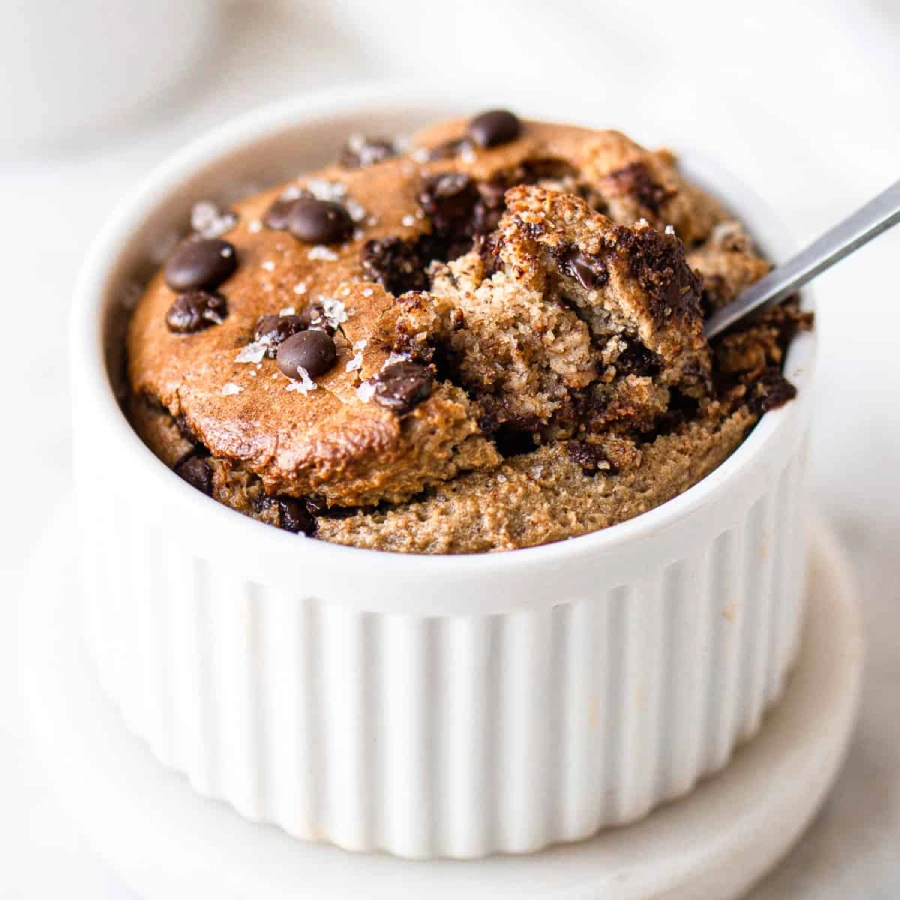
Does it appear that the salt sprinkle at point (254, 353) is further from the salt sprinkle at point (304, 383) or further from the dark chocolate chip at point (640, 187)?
the dark chocolate chip at point (640, 187)

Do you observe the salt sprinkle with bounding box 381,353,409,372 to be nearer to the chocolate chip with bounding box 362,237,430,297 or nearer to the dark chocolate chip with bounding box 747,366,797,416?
the chocolate chip with bounding box 362,237,430,297

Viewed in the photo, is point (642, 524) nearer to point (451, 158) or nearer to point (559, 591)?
point (559, 591)

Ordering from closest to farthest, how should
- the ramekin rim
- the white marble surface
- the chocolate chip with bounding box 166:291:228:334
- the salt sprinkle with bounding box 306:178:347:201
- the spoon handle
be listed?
the ramekin rim, the spoon handle, the chocolate chip with bounding box 166:291:228:334, the salt sprinkle with bounding box 306:178:347:201, the white marble surface

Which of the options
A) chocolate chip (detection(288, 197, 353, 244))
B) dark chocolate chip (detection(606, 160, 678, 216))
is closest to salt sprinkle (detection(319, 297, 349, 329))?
chocolate chip (detection(288, 197, 353, 244))

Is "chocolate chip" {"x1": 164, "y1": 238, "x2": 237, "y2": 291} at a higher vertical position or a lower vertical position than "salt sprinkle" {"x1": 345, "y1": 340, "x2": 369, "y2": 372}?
lower

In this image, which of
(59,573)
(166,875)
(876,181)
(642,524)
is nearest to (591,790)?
(642,524)

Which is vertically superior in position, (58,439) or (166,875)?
(166,875)

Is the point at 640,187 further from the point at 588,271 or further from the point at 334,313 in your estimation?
the point at 334,313

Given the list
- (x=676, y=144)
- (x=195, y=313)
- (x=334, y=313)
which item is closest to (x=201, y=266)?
(x=195, y=313)
